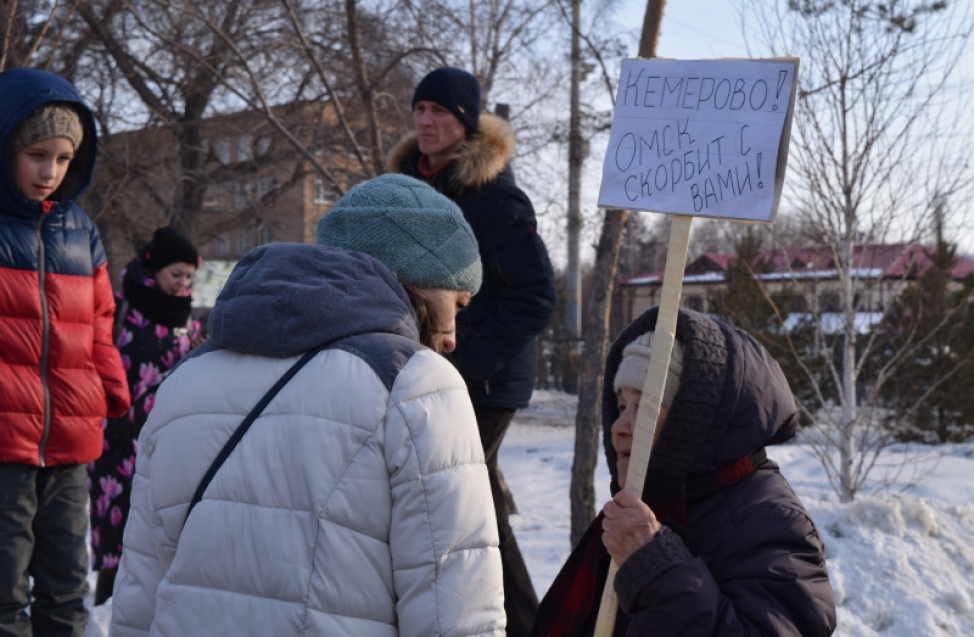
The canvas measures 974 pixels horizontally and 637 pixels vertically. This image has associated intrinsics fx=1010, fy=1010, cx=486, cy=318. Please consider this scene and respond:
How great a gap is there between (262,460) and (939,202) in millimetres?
6153

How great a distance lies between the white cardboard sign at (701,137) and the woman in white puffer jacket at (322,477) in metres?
0.67

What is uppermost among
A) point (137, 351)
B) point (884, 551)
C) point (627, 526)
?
point (137, 351)

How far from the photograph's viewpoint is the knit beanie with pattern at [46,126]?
133 inches

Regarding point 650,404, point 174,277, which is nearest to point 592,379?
point 174,277

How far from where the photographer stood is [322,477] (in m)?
1.59

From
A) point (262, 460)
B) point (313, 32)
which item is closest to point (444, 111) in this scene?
point (262, 460)

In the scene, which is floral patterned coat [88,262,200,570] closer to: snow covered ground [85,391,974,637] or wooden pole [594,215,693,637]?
snow covered ground [85,391,974,637]

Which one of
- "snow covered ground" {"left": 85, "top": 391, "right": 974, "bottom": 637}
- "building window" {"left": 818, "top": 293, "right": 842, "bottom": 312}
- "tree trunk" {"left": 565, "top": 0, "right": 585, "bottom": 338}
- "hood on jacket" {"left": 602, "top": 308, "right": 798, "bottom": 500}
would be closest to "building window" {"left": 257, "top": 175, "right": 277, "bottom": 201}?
"tree trunk" {"left": 565, "top": 0, "right": 585, "bottom": 338}

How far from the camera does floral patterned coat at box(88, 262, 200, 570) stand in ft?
15.9

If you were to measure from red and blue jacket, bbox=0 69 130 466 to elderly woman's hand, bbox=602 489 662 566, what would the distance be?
87.6 inches

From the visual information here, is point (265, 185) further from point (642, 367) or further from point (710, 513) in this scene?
point (710, 513)

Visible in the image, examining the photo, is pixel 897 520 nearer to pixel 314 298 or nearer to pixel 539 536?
pixel 539 536

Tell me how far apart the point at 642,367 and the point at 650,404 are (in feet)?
0.63

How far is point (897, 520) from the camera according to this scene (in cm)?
571
